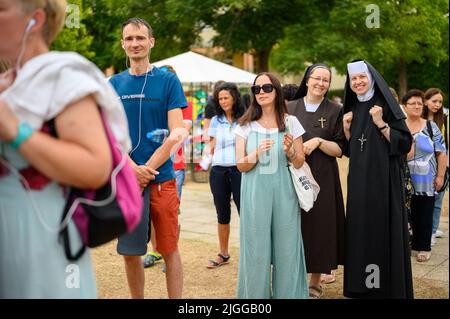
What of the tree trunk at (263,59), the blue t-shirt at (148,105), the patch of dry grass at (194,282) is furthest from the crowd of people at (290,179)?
the tree trunk at (263,59)

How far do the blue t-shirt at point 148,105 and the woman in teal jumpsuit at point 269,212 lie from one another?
27.5 inches

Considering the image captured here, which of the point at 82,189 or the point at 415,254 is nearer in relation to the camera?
the point at 82,189

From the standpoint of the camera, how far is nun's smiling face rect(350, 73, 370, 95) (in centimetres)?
441

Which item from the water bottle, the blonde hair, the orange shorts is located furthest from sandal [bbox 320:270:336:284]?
the blonde hair

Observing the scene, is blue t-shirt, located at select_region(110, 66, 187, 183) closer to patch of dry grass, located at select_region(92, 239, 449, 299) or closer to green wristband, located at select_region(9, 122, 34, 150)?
patch of dry grass, located at select_region(92, 239, 449, 299)

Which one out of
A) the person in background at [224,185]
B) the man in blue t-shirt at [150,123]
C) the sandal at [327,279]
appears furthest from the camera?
the person in background at [224,185]

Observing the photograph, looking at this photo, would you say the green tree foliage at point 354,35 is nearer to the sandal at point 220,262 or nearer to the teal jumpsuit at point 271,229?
the sandal at point 220,262

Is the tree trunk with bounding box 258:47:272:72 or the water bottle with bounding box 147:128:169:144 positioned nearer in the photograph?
the water bottle with bounding box 147:128:169:144

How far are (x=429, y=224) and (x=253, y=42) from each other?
48.7 feet

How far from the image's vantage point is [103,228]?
5.83ft

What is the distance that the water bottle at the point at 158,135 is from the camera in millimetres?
3861

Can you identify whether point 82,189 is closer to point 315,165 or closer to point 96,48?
point 315,165

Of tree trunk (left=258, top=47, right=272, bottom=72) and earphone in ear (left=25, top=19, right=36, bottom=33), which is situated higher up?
tree trunk (left=258, top=47, right=272, bottom=72)

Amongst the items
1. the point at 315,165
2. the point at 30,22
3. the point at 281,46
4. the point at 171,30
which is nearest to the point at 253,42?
the point at 281,46
